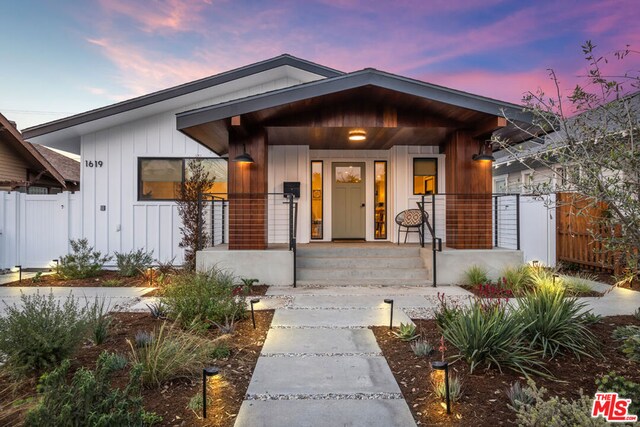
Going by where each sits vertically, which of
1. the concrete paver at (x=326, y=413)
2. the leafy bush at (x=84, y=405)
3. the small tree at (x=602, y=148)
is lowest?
the concrete paver at (x=326, y=413)

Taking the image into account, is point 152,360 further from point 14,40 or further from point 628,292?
point 14,40

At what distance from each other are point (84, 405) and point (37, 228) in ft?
28.5

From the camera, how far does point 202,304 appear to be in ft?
13.9

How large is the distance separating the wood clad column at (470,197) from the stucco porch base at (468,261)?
0.37 m

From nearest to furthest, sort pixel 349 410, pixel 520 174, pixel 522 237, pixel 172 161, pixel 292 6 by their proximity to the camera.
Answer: pixel 349 410, pixel 172 161, pixel 522 237, pixel 292 6, pixel 520 174

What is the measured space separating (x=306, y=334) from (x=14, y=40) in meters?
13.9

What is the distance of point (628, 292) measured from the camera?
616cm

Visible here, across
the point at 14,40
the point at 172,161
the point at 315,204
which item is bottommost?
the point at 315,204

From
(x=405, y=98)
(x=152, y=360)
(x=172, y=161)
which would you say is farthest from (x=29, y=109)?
(x=152, y=360)

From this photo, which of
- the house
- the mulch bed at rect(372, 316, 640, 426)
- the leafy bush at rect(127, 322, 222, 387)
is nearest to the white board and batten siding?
the house

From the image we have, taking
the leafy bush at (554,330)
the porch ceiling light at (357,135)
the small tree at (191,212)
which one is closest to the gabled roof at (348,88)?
the porch ceiling light at (357,135)

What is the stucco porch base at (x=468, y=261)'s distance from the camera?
6.88m

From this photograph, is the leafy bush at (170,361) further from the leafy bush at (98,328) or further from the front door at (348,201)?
the front door at (348,201)

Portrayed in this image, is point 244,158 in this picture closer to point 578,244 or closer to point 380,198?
point 380,198
